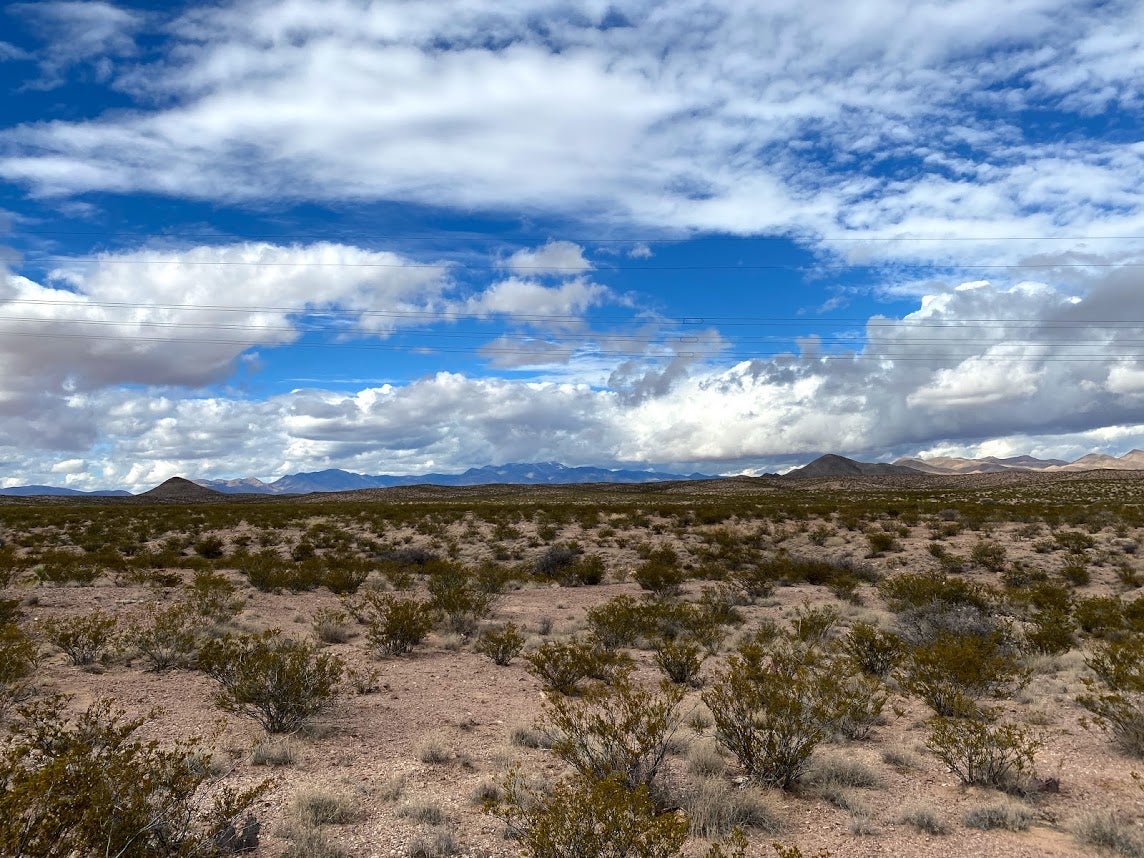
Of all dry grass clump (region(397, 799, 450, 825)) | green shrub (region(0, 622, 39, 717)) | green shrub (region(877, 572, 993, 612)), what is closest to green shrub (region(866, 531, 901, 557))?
green shrub (region(877, 572, 993, 612))

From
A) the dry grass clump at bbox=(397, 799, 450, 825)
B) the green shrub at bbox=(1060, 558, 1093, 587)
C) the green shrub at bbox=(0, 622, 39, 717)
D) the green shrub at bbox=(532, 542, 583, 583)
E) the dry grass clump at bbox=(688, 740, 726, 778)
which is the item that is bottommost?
the green shrub at bbox=(1060, 558, 1093, 587)

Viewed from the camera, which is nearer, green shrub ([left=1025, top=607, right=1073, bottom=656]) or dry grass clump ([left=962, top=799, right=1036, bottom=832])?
dry grass clump ([left=962, top=799, right=1036, bottom=832])

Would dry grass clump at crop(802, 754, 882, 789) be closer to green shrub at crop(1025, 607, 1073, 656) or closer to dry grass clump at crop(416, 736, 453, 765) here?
dry grass clump at crop(416, 736, 453, 765)

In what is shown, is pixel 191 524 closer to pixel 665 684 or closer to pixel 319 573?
pixel 319 573

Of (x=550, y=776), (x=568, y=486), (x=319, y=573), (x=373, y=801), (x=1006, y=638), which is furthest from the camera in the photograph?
(x=568, y=486)

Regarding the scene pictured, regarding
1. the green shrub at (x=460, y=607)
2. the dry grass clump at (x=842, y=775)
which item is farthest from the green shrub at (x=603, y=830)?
the green shrub at (x=460, y=607)

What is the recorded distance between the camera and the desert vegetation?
6395mm

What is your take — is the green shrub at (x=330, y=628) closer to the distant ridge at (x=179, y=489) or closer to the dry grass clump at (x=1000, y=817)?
the dry grass clump at (x=1000, y=817)

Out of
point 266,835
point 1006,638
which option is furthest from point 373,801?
point 1006,638

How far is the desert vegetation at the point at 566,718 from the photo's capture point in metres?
6.39

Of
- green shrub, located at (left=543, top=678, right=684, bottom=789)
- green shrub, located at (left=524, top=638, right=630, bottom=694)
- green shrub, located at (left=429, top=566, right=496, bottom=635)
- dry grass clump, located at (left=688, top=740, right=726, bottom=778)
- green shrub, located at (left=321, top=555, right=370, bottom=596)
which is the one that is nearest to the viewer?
green shrub, located at (left=543, top=678, right=684, bottom=789)

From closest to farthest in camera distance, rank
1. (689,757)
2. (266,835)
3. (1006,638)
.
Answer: (266,835) → (689,757) → (1006,638)

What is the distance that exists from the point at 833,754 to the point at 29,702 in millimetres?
11896

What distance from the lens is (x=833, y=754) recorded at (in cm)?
897
